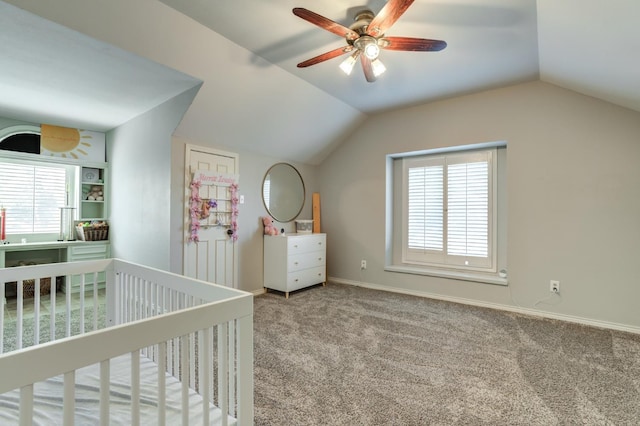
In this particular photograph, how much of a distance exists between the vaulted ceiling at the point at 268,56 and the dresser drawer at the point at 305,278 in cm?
186

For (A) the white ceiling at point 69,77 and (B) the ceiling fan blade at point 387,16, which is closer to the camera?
(B) the ceiling fan blade at point 387,16

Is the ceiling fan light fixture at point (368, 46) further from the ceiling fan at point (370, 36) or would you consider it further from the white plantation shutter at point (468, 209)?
the white plantation shutter at point (468, 209)

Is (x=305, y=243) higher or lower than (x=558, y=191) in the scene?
lower

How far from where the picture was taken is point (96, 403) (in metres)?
1.24

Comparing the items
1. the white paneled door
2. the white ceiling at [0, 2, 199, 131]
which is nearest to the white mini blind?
the white ceiling at [0, 2, 199, 131]

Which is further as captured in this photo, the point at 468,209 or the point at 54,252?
the point at 54,252

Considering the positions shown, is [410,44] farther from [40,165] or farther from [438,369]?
[40,165]

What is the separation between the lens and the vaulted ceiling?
2121mm

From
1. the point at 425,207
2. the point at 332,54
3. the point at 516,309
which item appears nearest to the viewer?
the point at 332,54

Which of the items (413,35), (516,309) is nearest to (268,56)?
(413,35)

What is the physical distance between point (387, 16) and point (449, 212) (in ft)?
9.41

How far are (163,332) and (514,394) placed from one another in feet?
6.88

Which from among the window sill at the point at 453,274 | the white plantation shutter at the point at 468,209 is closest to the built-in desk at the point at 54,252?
the window sill at the point at 453,274

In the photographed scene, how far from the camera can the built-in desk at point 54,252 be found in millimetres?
3840
